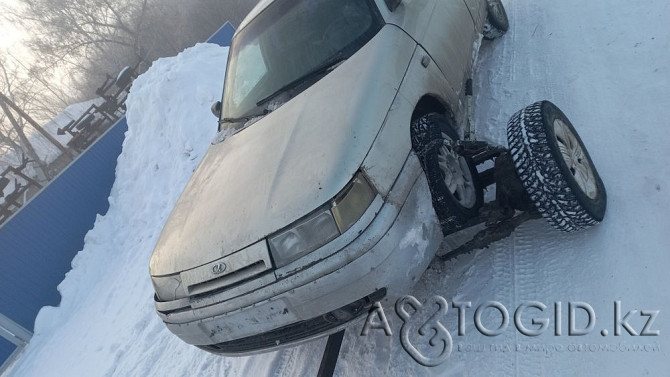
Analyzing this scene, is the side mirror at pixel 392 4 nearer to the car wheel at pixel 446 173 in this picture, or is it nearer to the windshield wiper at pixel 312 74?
the windshield wiper at pixel 312 74

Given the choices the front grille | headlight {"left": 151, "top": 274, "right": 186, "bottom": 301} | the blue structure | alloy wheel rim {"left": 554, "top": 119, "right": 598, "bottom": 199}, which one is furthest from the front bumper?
the blue structure

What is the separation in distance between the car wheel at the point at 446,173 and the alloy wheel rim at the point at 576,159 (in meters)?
0.52

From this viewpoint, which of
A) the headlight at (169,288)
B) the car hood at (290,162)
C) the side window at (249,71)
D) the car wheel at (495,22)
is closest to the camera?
the car hood at (290,162)

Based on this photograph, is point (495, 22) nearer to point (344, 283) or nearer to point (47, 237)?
point (344, 283)

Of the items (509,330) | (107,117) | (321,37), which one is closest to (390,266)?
(509,330)

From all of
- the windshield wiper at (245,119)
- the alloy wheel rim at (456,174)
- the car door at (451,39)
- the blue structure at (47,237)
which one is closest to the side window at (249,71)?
the windshield wiper at (245,119)

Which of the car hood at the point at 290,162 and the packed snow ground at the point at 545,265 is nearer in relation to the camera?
the car hood at the point at 290,162

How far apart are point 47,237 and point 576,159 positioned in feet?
26.8

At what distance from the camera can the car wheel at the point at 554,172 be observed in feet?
7.68

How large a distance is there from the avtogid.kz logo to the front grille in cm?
7

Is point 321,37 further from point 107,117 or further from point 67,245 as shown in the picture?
point 107,117

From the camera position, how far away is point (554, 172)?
7.66 feet

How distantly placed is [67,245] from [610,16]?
8683mm

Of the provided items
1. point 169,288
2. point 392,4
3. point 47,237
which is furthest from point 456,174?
point 47,237
